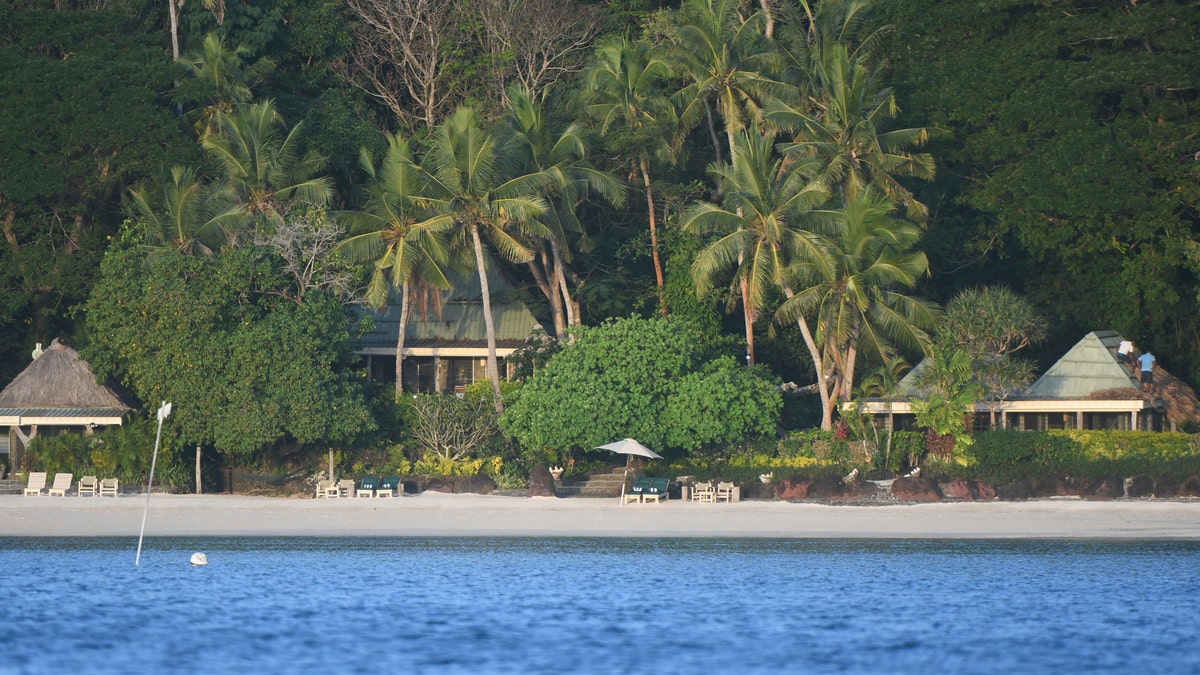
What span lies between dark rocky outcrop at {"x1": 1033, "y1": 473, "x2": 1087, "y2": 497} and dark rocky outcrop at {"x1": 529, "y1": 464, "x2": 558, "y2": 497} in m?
9.81

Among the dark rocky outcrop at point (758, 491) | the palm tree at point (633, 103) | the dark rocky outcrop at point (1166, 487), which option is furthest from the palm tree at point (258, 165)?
the dark rocky outcrop at point (1166, 487)

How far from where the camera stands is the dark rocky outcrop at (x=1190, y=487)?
1219 inches

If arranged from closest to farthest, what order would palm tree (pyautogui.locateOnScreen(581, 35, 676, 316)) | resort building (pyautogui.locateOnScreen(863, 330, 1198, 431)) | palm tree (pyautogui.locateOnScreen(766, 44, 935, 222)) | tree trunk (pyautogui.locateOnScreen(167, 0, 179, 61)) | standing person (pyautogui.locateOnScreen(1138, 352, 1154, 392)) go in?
resort building (pyautogui.locateOnScreen(863, 330, 1198, 431)) → standing person (pyautogui.locateOnScreen(1138, 352, 1154, 392)) → palm tree (pyautogui.locateOnScreen(766, 44, 935, 222)) → palm tree (pyautogui.locateOnScreen(581, 35, 676, 316)) → tree trunk (pyautogui.locateOnScreen(167, 0, 179, 61))

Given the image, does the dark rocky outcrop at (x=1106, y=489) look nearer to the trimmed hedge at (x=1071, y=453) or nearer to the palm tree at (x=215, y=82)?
the trimmed hedge at (x=1071, y=453)

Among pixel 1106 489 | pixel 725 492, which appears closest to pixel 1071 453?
pixel 1106 489

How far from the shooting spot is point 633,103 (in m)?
39.0

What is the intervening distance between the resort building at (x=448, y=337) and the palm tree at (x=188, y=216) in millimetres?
5200

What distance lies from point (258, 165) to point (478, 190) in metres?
5.70

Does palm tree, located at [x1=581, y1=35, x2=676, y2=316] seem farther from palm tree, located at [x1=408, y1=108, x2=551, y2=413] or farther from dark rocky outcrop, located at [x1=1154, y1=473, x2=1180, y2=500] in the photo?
dark rocky outcrop, located at [x1=1154, y1=473, x2=1180, y2=500]

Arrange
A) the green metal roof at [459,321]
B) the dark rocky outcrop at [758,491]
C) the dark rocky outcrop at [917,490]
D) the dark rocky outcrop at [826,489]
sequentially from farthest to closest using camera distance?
the green metal roof at [459,321] → the dark rocky outcrop at [758,491] → the dark rocky outcrop at [826,489] → the dark rocky outcrop at [917,490]

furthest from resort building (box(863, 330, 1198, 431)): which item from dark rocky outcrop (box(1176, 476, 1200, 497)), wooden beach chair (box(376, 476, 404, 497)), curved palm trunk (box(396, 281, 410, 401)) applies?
curved palm trunk (box(396, 281, 410, 401))

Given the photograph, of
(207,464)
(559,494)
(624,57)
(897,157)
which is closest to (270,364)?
(207,464)

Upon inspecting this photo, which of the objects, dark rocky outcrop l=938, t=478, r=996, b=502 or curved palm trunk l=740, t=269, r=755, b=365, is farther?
curved palm trunk l=740, t=269, r=755, b=365

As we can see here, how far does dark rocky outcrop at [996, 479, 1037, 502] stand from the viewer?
31297mm
